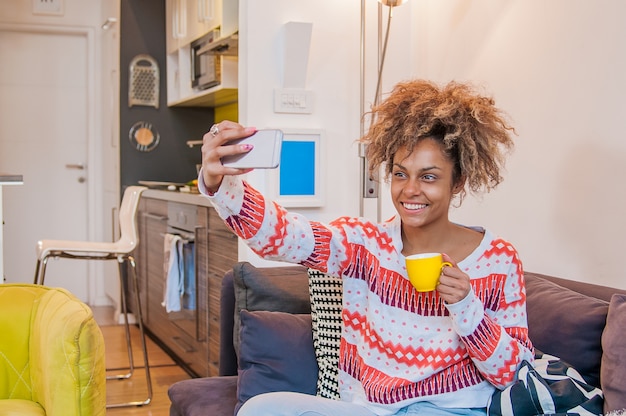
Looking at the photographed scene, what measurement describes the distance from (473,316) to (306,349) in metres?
0.54

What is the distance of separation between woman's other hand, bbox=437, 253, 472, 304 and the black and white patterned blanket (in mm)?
232

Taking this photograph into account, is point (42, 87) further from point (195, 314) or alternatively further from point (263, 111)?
point (263, 111)

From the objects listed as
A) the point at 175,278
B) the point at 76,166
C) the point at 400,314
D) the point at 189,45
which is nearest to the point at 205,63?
the point at 189,45

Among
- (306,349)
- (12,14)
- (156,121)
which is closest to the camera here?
(306,349)

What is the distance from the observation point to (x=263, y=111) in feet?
9.17

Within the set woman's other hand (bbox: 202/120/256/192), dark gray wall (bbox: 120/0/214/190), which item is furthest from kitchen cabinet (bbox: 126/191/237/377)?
woman's other hand (bbox: 202/120/256/192)

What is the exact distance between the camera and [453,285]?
1497 millimetres

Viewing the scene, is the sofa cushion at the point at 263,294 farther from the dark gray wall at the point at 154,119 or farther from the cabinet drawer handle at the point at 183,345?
the dark gray wall at the point at 154,119

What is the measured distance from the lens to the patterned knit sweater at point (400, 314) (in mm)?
1564

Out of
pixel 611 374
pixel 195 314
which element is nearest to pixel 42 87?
pixel 195 314

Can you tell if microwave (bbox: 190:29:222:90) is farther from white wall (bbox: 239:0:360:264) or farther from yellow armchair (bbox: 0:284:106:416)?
yellow armchair (bbox: 0:284:106:416)

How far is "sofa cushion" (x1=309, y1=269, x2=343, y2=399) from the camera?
73.4 inches

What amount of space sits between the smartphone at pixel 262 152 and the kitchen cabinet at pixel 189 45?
2381 millimetres

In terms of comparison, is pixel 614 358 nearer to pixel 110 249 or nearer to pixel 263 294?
pixel 263 294
